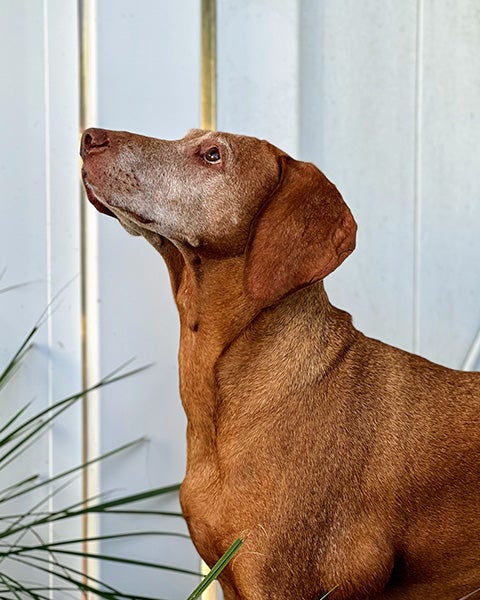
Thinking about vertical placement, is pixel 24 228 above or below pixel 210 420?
above

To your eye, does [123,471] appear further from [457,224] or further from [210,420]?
[457,224]

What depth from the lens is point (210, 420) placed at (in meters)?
1.85

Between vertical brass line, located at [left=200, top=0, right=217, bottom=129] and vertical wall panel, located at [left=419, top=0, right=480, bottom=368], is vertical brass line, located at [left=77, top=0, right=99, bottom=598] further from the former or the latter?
vertical wall panel, located at [left=419, top=0, right=480, bottom=368]

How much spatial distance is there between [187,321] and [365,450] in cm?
41

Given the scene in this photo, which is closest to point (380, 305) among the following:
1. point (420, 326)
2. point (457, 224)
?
point (420, 326)

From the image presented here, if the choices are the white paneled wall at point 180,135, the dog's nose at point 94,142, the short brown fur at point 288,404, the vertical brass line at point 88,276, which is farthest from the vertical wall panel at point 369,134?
the dog's nose at point 94,142

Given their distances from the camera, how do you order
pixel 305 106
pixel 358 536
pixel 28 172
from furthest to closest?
1. pixel 305 106
2. pixel 28 172
3. pixel 358 536

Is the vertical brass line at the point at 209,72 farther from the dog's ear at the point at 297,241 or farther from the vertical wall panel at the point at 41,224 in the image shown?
the dog's ear at the point at 297,241

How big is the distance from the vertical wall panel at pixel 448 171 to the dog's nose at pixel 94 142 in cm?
137

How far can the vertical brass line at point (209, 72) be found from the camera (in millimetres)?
2676

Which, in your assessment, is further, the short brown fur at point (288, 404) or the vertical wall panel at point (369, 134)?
the vertical wall panel at point (369, 134)

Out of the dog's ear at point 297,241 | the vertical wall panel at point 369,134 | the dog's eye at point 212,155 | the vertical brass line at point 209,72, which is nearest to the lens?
the dog's ear at point 297,241

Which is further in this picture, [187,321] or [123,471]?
[123,471]

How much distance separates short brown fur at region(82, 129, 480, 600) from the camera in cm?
174
